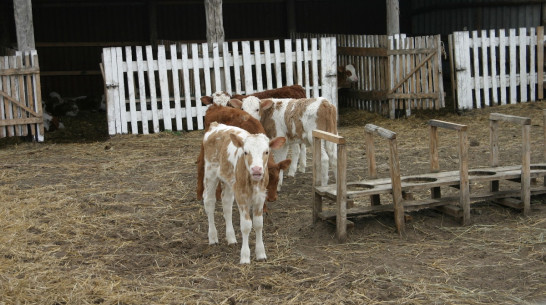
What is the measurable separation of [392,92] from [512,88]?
2466 millimetres

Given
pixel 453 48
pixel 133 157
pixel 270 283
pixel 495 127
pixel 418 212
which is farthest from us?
pixel 453 48

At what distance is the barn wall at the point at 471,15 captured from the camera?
1745cm

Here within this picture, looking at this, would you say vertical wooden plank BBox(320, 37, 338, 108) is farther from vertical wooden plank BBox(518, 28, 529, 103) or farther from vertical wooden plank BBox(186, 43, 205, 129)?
vertical wooden plank BBox(518, 28, 529, 103)

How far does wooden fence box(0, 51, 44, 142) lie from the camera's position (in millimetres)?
12773

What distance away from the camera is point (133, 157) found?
11.7 meters

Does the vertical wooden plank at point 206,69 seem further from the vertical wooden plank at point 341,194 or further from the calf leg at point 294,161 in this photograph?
the vertical wooden plank at point 341,194

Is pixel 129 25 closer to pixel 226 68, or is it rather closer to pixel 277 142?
pixel 226 68

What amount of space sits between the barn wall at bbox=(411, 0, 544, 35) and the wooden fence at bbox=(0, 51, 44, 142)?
36.9 feet

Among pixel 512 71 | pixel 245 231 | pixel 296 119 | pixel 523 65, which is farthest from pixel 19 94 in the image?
pixel 523 65

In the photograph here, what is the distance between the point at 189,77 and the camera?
1452 cm

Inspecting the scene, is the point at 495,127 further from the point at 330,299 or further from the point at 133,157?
the point at 133,157

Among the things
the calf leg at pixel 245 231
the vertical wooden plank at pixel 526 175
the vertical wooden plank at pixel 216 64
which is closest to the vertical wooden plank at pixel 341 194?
the calf leg at pixel 245 231

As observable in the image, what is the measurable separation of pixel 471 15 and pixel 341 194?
13.6 meters

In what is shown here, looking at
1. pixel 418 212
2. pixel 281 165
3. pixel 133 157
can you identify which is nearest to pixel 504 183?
pixel 418 212
